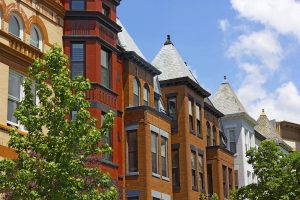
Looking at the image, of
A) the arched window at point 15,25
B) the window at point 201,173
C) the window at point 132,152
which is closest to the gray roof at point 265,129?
the window at point 201,173

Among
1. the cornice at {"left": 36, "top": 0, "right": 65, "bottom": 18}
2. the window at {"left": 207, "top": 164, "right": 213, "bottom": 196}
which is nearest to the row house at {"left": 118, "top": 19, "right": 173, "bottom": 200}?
the cornice at {"left": 36, "top": 0, "right": 65, "bottom": 18}

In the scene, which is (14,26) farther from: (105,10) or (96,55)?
(105,10)

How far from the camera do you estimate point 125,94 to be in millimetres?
33562

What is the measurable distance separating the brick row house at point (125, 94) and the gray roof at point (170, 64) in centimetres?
7

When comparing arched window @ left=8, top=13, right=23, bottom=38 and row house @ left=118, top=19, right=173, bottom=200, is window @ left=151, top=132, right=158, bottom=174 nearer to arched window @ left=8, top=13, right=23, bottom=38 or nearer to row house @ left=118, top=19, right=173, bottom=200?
row house @ left=118, top=19, right=173, bottom=200

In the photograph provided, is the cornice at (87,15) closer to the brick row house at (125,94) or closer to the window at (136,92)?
the brick row house at (125,94)

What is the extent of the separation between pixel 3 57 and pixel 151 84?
1367cm

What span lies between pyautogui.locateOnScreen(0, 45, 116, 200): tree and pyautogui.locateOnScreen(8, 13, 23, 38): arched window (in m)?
6.39

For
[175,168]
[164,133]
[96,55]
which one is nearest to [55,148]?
[96,55]

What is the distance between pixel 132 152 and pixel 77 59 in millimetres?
6367

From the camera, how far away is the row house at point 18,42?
24.2m

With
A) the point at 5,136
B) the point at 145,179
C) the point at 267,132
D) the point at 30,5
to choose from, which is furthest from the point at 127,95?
the point at 267,132

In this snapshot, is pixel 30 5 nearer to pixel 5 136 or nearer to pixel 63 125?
pixel 5 136

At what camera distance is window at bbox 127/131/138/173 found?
32.8 meters
